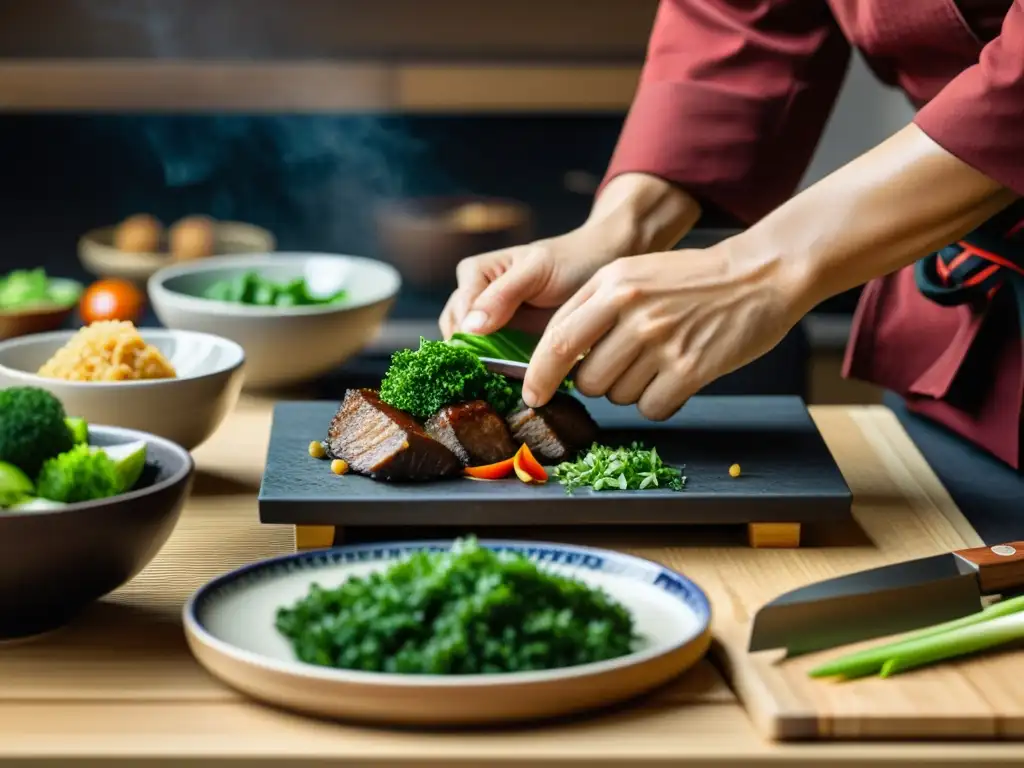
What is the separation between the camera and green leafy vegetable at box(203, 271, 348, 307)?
2.22 m

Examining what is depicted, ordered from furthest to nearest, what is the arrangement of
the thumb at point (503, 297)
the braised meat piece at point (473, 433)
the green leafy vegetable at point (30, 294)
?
1. the green leafy vegetable at point (30, 294)
2. the thumb at point (503, 297)
3. the braised meat piece at point (473, 433)

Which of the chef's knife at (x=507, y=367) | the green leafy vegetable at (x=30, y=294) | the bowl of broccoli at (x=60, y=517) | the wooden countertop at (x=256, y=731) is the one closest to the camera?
the wooden countertop at (x=256, y=731)

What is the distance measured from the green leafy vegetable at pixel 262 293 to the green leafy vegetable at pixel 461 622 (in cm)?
121

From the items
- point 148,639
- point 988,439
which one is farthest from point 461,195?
point 148,639

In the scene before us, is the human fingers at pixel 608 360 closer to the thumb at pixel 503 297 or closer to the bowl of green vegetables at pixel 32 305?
the thumb at pixel 503 297

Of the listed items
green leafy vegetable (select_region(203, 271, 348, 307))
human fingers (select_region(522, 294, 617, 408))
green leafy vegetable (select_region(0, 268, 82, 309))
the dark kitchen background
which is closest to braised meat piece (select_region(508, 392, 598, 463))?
human fingers (select_region(522, 294, 617, 408))

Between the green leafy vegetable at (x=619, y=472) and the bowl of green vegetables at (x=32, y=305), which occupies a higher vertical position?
the green leafy vegetable at (x=619, y=472)

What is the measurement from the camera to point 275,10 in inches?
154

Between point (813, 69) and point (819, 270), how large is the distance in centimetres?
56

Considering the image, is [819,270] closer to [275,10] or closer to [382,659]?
[382,659]

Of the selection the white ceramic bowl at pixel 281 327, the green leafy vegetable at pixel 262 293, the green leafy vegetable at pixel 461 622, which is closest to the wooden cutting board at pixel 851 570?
the green leafy vegetable at pixel 461 622

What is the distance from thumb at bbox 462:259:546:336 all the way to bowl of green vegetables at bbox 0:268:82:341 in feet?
3.07

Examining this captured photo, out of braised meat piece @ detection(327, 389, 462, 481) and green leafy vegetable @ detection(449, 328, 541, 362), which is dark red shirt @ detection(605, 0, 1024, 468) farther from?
braised meat piece @ detection(327, 389, 462, 481)

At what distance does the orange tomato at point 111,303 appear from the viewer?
8.41ft
